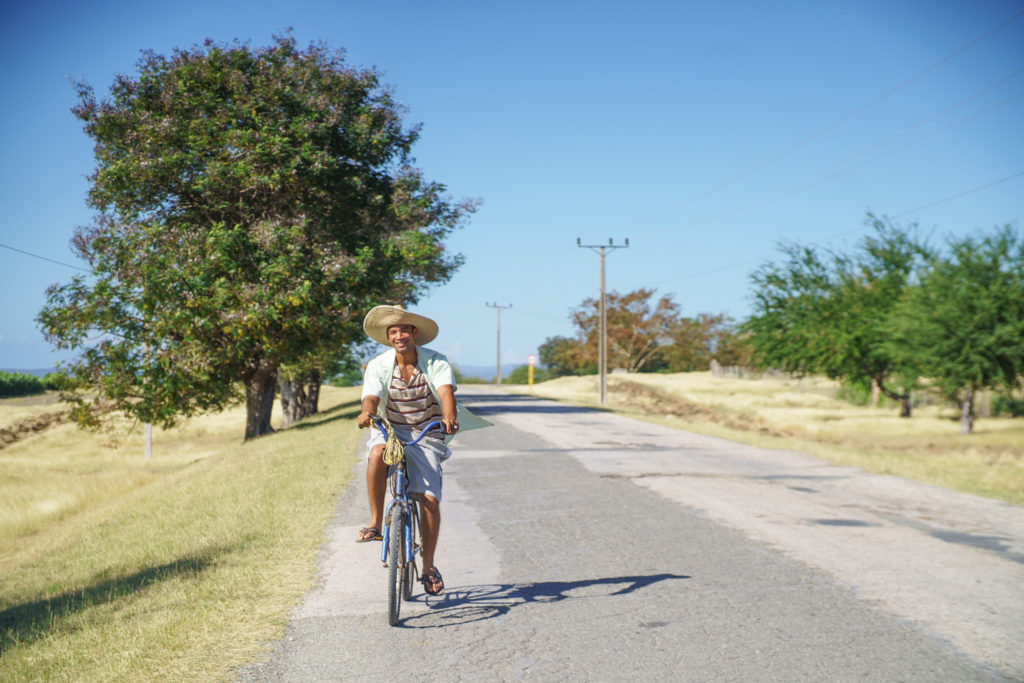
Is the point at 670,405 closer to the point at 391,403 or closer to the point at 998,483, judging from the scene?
the point at 998,483

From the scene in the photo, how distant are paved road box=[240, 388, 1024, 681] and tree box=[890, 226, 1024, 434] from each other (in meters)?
19.4

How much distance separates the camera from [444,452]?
18.4 feet

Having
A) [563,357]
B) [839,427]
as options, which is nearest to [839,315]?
[839,427]

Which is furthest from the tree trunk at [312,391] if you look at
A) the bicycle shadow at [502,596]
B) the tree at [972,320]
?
the bicycle shadow at [502,596]

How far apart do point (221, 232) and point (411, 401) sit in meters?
16.9

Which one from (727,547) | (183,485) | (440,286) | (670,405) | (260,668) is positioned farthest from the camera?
(670,405)

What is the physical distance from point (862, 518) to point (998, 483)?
5.72 meters

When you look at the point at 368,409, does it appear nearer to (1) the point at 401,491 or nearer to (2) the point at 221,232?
(1) the point at 401,491

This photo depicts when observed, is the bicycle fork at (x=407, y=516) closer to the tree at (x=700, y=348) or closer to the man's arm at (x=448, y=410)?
the man's arm at (x=448, y=410)

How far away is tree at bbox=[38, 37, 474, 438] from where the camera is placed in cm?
2078

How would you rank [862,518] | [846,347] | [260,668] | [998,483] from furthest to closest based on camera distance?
[846,347]
[998,483]
[862,518]
[260,668]

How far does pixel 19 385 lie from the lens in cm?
4484

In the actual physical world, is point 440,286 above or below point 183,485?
above

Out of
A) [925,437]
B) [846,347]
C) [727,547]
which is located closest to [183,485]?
[727,547]
